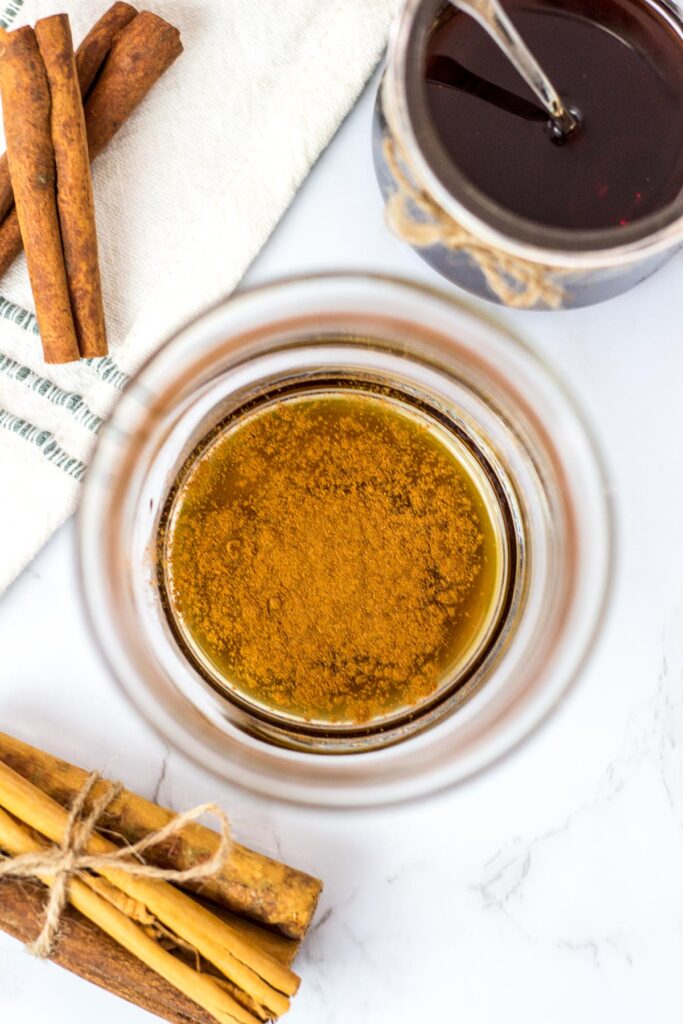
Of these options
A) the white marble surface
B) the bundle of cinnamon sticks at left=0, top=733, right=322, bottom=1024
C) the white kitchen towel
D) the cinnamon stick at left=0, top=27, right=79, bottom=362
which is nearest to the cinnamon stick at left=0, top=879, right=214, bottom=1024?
the bundle of cinnamon sticks at left=0, top=733, right=322, bottom=1024

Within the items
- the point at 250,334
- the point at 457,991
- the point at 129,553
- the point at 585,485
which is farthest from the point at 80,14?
the point at 457,991

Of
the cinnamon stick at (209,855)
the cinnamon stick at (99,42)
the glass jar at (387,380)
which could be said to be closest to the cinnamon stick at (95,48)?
the cinnamon stick at (99,42)

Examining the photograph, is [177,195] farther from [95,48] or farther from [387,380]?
[387,380]

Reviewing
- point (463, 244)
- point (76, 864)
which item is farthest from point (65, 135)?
point (76, 864)

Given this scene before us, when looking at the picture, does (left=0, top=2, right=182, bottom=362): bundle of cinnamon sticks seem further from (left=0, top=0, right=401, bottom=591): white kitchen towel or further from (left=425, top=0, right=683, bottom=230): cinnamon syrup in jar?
(left=425, top=0, right=683, bottom=230): cinnamon syrup in jar

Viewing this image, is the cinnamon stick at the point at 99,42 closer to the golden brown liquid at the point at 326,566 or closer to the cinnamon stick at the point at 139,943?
the golden brown liquid at the point at 326,566
